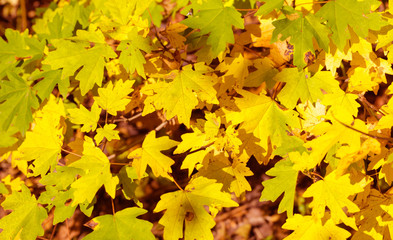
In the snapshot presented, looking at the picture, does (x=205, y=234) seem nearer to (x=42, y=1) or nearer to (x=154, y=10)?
(x=154, y=10)

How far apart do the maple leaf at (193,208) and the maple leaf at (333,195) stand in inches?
11.8

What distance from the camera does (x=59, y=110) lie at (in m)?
1.47

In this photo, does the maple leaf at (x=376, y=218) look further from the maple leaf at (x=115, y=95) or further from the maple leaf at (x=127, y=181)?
the maple leaf at (x=115, y=95)

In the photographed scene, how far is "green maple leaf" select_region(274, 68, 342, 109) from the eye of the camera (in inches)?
46.0

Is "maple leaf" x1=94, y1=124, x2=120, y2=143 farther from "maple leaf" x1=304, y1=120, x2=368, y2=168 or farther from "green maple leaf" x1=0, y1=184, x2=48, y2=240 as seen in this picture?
"maple leaf" x1=304, y1=120, x2=368, y2=168

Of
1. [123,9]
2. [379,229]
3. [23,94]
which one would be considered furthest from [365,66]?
[23,94]

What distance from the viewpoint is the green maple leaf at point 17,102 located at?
1.31 meters

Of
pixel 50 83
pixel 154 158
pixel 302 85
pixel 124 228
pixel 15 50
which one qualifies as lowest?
pixel 124 228

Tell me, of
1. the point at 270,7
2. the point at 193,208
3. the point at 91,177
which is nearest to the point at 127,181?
the point at 91,177

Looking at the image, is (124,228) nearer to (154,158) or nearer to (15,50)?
(154,158)

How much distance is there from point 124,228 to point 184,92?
539 millimetres

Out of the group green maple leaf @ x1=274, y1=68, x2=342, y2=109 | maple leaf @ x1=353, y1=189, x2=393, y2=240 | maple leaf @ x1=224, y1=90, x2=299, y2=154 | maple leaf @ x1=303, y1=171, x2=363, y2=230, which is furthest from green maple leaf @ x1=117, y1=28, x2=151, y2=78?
maple leaf @ x1=353, y1=189, x2=393, y2=240

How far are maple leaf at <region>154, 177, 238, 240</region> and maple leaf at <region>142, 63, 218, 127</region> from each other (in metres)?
0.25

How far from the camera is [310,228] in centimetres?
116
